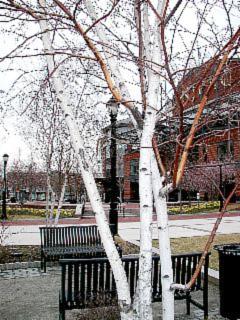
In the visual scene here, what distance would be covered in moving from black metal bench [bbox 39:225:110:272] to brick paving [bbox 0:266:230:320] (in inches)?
15.0

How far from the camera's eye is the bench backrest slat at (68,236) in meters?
9.66

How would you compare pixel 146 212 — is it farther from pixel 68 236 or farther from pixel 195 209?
pixel 195 209

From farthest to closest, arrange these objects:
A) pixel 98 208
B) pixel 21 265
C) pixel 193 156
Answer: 1. pixel 21 265
2. pixel 193 156
3. pixel 98 208

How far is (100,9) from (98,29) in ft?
1.81

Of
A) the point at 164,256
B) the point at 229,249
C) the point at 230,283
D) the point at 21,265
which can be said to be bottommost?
the point at 21,265

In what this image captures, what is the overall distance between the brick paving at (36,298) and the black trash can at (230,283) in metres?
0.25

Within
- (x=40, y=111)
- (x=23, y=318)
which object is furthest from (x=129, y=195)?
(x=23, y=318)

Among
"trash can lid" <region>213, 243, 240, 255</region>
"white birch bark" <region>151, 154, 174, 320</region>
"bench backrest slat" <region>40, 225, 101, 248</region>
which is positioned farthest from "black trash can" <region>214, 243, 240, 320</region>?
"bench backrest slat" <region>40, 225, 101, 248</region>

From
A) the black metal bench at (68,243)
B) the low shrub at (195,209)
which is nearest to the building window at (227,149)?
the black metal bench at (68,243)

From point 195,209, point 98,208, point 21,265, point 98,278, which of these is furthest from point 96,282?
point 195,209

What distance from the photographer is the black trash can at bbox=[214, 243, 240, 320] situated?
5582 mm

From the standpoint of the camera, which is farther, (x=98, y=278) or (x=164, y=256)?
(x=98, y=278)

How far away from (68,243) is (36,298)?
2.84 metres

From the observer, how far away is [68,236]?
9773mm
